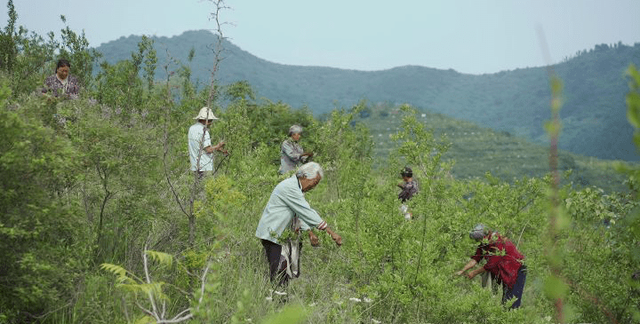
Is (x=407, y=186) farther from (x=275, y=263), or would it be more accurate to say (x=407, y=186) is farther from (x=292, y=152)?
(x=275, y=263)

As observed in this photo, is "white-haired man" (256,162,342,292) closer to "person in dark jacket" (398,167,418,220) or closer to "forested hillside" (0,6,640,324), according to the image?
"forested hillside" (0,6,640,324)

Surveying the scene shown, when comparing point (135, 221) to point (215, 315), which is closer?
point (215, 315)

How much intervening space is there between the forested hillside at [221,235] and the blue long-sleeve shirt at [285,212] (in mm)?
154

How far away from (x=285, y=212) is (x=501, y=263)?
2908 millimetres

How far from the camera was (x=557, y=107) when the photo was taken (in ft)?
4.14

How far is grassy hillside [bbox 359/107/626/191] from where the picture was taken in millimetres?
90875

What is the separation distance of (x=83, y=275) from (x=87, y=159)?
35.6 inches

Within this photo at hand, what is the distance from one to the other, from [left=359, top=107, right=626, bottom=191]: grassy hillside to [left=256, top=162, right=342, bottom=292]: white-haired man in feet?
260

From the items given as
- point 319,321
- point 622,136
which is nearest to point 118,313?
point 319,321

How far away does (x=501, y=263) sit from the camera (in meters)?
7.27

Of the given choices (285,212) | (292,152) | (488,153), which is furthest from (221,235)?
(488,153)

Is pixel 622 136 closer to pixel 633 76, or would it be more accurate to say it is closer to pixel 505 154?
pixel 505 154

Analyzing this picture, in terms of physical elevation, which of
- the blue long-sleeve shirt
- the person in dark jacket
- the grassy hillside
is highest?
the blue long-sleeve shirt

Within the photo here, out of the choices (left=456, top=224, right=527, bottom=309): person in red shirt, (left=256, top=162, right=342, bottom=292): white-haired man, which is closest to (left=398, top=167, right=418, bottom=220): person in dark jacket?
(left=456, top=224, right=527, bottom=309): person in red shirt
